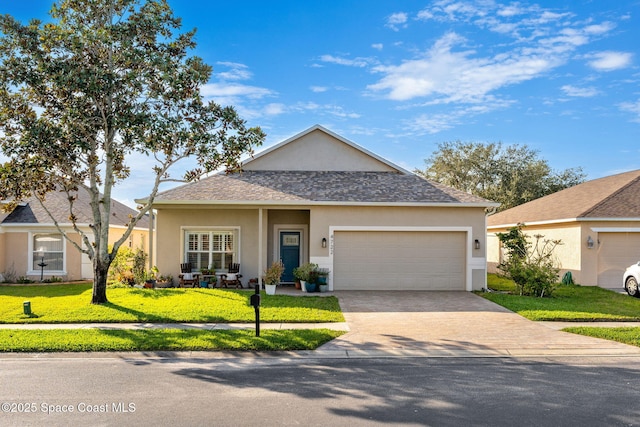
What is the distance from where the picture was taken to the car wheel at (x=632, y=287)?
1672 centimetres

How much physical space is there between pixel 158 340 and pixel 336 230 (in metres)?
9.03

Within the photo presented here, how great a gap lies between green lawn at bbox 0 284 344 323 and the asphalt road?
3194mm

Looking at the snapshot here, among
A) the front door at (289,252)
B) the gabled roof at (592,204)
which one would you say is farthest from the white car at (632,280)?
the front door at (289,252)

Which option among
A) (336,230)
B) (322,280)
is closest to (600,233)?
(336,230)

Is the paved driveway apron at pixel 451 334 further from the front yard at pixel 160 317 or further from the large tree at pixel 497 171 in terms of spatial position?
the large tree at pixel 497 171

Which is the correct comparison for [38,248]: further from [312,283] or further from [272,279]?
[312,283]

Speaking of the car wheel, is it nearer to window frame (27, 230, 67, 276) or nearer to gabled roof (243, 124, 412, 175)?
gabled roof (243, 124, 412, 175)

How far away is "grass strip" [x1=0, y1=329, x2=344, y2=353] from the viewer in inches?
370

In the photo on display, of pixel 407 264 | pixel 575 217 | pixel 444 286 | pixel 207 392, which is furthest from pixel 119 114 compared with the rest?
pixel 575 217

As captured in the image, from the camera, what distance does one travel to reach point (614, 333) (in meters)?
10.6

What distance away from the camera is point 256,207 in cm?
1816

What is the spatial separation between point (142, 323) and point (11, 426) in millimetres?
6113

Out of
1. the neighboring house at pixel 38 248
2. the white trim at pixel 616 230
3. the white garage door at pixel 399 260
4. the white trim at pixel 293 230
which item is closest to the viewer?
the white garage door at pixel 399 260

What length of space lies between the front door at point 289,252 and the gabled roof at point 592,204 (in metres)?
10.6
